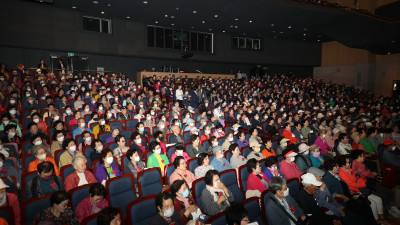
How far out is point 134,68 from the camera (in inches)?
666

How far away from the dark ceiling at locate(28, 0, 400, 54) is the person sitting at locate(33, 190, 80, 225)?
11280 millimetres

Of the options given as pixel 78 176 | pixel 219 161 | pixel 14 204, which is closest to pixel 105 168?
pixel 78 176

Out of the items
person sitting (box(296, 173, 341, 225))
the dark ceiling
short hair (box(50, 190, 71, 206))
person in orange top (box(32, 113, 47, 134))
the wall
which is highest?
the dark ceiling

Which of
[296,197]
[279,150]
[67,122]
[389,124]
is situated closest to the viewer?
[296,197]

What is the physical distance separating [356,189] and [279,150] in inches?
60.6

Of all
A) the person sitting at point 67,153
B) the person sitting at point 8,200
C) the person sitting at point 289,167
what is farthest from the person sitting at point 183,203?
the person sitting at point 67,153

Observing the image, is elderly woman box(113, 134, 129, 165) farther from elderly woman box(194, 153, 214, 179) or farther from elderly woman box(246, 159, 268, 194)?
elderly woman box(246, 159, 268, 194)

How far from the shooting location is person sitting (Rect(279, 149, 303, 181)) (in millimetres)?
3980

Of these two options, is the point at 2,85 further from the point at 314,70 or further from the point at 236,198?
the point at 314,70

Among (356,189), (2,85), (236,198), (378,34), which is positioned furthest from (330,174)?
(378,34)

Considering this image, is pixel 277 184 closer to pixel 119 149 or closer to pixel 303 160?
pixel 303 160

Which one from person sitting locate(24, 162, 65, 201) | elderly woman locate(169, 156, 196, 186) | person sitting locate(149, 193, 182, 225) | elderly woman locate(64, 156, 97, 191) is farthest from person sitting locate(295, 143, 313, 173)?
person sitting locate(24, 162, 65, 201)

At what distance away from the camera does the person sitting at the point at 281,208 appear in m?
2.68

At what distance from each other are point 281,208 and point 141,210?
67.9 inches
